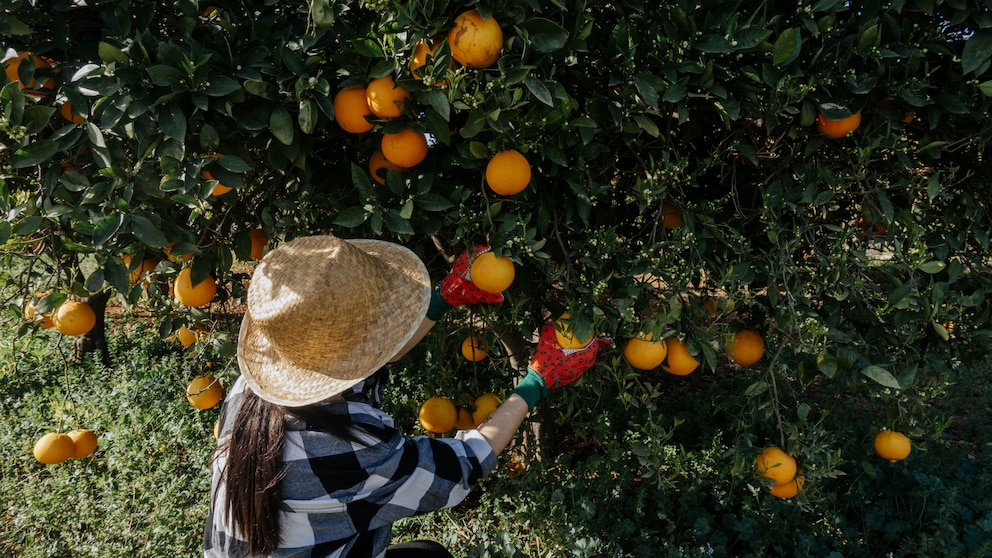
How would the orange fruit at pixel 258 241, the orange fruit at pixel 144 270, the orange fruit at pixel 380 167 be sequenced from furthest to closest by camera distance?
the orange fruit at pixel 258 241, the orange fruit at pixel 144 270, the orange fruit at pixel 380 167

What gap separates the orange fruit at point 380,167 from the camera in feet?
5.12

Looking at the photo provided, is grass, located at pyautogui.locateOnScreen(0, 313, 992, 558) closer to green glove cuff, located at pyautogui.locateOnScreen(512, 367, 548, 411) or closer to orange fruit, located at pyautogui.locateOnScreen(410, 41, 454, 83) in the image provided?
green glove cuff, located at pyautogui.locateOnScreen(512, 367, 548, 411)

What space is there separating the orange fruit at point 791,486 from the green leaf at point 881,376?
1.44ft

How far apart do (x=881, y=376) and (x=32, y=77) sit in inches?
76.9

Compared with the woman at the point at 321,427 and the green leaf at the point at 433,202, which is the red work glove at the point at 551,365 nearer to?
the woman at the point at 321,427

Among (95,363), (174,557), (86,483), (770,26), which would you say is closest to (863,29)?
(770,26)

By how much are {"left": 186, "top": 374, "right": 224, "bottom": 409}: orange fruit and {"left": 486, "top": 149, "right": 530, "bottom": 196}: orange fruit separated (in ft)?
3.95

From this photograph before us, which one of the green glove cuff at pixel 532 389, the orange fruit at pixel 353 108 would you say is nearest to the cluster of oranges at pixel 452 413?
the green glove cuff at pixel 532 389

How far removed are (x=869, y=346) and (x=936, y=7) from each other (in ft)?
2.57

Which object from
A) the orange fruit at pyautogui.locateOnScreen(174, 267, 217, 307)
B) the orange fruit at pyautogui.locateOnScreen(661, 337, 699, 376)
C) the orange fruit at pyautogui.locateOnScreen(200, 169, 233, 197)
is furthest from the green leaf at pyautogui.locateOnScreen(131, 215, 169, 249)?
the orange fruit at pyautogui.locateOnScreen(661, 337, 699, 376)

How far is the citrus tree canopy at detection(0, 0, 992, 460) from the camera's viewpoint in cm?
131

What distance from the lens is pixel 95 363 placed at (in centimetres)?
417

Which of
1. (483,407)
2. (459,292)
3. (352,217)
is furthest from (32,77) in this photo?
(483,407)

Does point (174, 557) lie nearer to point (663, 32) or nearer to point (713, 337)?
point (713, 337)
